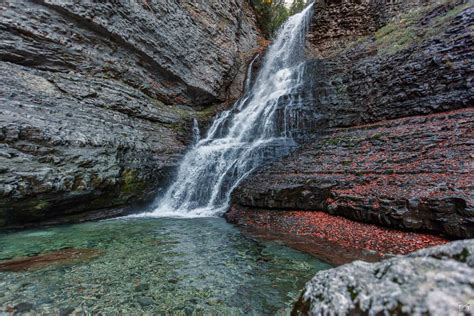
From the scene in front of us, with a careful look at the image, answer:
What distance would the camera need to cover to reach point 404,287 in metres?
1.74

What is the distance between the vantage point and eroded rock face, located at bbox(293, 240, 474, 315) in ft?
5.04

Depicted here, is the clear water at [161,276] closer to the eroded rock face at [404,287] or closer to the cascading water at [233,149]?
the eroded rock face at [404,287]

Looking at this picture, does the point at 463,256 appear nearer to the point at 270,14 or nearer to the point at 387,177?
the point at 387,177

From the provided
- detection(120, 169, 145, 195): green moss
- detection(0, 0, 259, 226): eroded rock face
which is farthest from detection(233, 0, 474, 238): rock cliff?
detection(0, 0, 259, 226): eroded rock face

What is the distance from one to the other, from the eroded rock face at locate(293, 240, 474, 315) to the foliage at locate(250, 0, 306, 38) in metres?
28.9

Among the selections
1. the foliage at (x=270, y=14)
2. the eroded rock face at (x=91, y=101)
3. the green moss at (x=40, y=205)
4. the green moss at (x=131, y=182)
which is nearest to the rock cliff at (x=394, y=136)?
the green moss at (x=131, y=182)

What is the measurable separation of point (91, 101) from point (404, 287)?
12040 millimetres

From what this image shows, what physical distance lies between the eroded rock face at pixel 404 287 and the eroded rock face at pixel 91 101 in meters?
8.86

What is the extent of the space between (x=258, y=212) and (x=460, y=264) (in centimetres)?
743

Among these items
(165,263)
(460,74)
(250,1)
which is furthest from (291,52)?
(165,263)

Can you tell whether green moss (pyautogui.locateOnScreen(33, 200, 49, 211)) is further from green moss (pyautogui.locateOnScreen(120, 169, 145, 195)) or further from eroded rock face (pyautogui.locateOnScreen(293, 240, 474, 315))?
eroded rock face (pyautogui.locateOnScreen(293, 240, 474, 315))

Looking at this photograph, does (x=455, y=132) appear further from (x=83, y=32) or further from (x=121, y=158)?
(x=83, y=32)

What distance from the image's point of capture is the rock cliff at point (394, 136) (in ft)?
19.4

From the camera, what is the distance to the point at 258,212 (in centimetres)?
898
